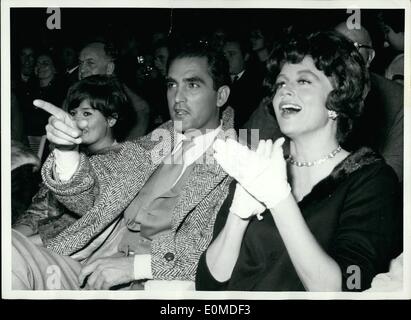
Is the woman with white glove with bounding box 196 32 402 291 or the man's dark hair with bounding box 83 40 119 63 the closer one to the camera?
the woman with white glove with bounding box 196 32 402 291

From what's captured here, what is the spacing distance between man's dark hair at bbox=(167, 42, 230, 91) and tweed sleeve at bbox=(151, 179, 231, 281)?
29cm

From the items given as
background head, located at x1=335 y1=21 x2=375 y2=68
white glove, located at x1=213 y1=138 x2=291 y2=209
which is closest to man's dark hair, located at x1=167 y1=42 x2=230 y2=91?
white glove, located at x1=213 y1=138 x2=291 y2=209

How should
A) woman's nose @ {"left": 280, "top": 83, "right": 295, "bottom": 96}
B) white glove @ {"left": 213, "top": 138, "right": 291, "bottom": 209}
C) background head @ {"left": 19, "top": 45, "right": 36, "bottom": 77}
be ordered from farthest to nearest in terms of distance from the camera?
background head @ {"left": 19, "top": 45, "right": 36, "bottom": 77}, woman's nose @ {"left": 280, "top": 83, "right": 295, "bottom": 96}, white glove @ {"left": 213, "top": 138, "right": 291, "bottom": 209}

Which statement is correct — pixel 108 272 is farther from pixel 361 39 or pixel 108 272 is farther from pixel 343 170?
pixel 361 39

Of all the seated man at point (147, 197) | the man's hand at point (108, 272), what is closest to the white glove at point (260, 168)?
the seated man at point (147, 197)

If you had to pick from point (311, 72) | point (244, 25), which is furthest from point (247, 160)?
point (244, 25)

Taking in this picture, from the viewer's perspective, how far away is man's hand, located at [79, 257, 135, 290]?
1.59 m

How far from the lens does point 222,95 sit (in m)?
1.58

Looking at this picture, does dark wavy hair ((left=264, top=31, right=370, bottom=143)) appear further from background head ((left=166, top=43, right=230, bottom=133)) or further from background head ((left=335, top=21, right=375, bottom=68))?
background head ((left=166, top=43, right=230, bottom=133))

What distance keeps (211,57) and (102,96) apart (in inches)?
13.1

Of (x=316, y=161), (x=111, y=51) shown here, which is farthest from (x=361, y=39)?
(x=111, y=51)

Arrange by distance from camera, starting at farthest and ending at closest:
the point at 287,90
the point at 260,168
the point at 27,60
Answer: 1. the point at 27,60
2. the point at 287,90
3. the point at 260,168

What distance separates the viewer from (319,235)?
57.7 inches
